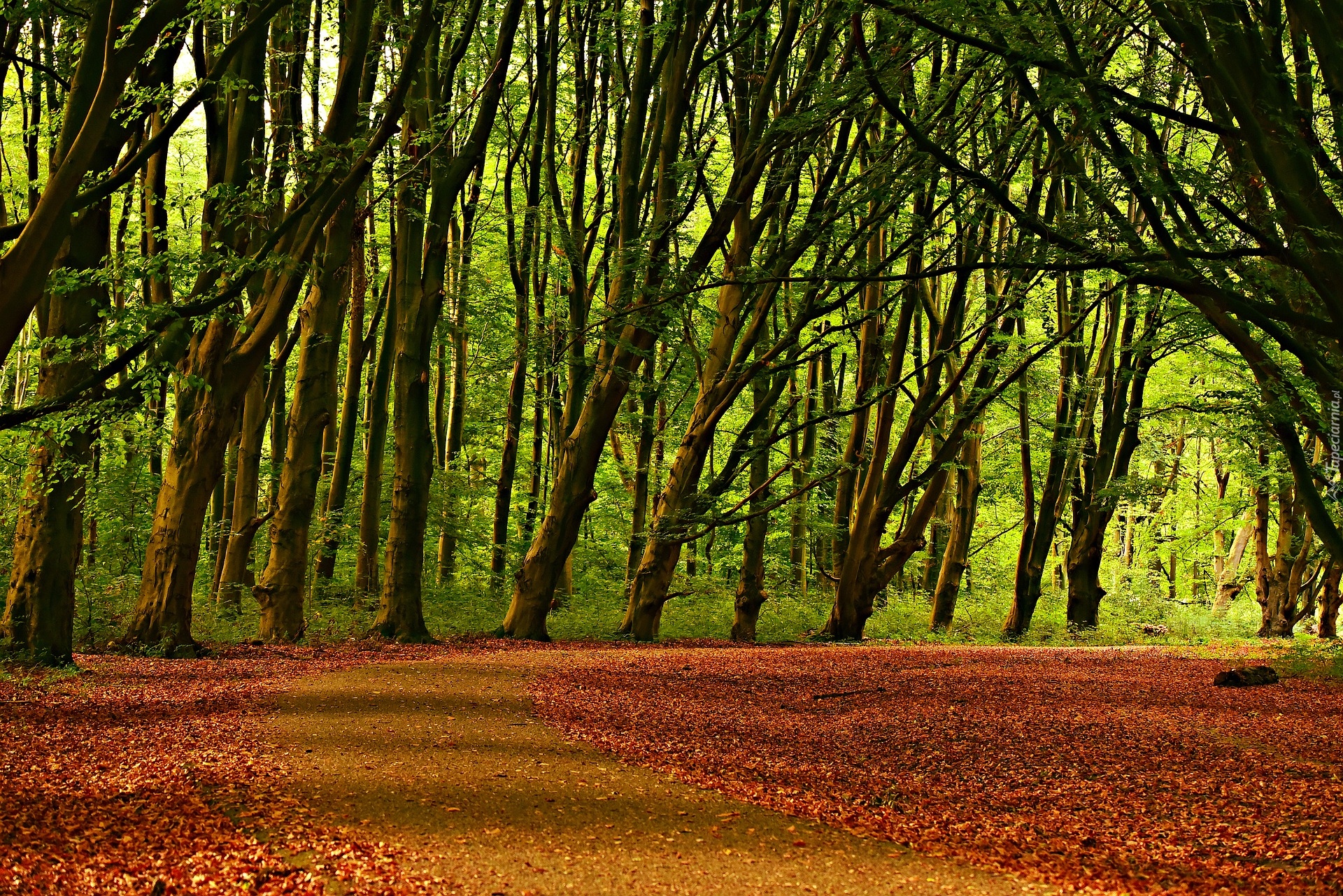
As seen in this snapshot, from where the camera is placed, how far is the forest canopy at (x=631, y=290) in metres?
6.65

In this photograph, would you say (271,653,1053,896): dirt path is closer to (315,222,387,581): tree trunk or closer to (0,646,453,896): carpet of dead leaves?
(0,646,453,896): carpet of dead leaves

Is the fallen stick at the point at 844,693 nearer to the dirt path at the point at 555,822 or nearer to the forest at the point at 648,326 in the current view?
the forest at the point at 648,326

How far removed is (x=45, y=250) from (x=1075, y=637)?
59.0 feet

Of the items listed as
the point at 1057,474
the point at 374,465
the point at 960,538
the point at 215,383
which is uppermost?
the point at 215,383

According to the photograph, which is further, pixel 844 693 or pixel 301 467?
pixel 301 467

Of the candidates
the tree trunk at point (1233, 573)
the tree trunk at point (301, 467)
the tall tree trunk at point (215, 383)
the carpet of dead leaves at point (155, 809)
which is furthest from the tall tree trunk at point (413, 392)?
the tree trunk at point (1233, 573)

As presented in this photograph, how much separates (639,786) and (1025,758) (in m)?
2.62

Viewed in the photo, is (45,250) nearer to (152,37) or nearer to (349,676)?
(152,37)

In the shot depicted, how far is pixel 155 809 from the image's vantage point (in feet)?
13.3

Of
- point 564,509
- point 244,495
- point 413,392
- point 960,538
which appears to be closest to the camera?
point 413,392

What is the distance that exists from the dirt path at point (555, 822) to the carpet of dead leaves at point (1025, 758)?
316mm

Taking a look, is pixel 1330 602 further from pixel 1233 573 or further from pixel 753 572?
pixel 753 572

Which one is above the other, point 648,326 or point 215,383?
point 648,326

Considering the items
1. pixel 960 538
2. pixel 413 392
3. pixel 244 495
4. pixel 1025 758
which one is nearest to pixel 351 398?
pixel 244 495
